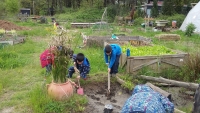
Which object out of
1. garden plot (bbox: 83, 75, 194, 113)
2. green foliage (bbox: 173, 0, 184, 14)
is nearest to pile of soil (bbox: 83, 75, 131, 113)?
garden plot (bbox: 83, 75, 194, 113)

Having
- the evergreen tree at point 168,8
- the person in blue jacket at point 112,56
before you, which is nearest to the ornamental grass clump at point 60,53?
the person in blue jacket at point 112,56

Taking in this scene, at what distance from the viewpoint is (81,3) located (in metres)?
41.6

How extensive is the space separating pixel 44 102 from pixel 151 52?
3881 mm

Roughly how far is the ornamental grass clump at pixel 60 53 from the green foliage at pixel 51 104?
0.40 m

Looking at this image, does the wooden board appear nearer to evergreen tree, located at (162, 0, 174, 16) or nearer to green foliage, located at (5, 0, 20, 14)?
evergreen tree, located at (162, 0, 174, 16)

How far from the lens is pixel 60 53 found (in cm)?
439

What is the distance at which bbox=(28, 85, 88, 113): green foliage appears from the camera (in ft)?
13.8

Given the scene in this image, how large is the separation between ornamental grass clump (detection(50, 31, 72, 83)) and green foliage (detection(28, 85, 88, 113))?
401 mm

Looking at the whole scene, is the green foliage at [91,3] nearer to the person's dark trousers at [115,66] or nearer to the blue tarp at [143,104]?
the person's dark trousers at [115,66]

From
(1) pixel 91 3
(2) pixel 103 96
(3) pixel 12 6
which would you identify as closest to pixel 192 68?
(2) pixel 103 96

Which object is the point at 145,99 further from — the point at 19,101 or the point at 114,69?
the point at 114,69

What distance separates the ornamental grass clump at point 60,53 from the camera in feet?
14.3

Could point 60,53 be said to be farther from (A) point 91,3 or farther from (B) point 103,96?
(A) point 91,3

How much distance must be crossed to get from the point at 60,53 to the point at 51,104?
97 cm
